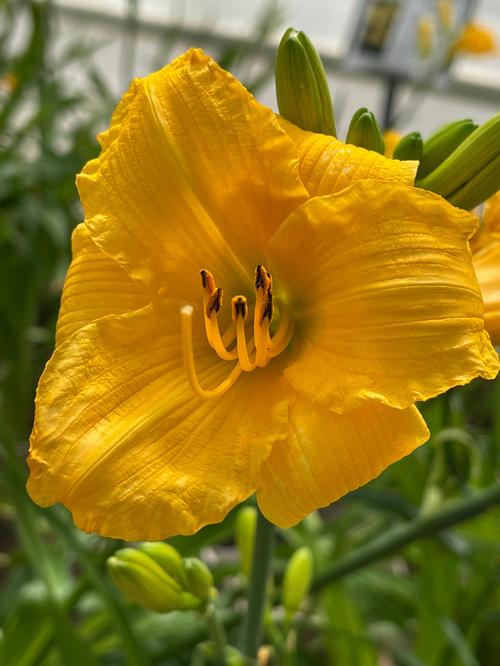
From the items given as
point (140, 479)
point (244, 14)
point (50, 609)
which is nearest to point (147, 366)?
point (140, 479)

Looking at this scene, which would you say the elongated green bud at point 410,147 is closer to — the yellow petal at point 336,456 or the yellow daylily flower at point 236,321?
the yellow daylily flower at point 236,321

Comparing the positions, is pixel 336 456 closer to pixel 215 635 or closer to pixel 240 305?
pixel 240 305

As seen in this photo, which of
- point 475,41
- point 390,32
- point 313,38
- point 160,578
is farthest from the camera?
point 313,38

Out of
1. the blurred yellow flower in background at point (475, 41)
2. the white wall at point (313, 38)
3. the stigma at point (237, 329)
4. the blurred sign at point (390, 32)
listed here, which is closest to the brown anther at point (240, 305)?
the stigma at point (237, 329)

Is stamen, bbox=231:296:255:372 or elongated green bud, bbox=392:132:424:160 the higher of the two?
elongated green bud, bbox=392:132:424:160

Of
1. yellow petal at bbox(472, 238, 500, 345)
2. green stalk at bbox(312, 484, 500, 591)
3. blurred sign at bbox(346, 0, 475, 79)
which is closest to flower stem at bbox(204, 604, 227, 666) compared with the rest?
green stalk at bbox(312, 484, 500, 591)

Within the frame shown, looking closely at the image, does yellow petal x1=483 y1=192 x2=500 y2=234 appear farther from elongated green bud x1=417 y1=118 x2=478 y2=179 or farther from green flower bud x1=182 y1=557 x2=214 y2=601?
green flower bud x1=182 y1=557 x2=214 y2=601

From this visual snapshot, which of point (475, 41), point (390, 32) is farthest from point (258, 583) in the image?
point (475, 41)
